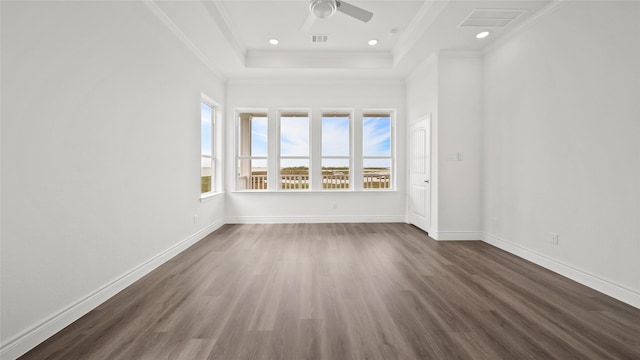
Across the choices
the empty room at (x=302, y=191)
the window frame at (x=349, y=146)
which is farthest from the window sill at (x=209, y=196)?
the window frame at (x=349, y=146)

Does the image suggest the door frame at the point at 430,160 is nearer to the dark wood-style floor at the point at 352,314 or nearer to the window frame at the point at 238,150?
the dark wood-style floor at the point at 352,314

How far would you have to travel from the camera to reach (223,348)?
1.54m

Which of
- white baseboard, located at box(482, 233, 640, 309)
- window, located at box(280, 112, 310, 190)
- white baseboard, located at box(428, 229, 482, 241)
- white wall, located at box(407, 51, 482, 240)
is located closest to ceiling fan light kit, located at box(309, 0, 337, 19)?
white wall, located at box(407, 51, 482, 240)

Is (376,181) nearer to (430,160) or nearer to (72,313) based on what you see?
(430,160)

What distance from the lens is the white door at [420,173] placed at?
4.30 meters

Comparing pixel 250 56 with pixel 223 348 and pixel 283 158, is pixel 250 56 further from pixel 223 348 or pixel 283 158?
pixel 223 348

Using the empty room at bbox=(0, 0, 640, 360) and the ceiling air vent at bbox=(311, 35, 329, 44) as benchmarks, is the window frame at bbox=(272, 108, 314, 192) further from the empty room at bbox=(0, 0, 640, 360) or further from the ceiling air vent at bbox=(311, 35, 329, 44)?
the ceiling air vent at bbox=(311, 35, 329, 44)

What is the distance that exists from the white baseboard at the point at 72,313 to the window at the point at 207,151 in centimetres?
178

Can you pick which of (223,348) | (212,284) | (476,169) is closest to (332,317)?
(223,348)

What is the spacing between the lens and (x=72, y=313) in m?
1.82

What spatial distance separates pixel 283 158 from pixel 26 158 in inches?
155

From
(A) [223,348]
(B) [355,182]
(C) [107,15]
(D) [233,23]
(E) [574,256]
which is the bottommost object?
(A) [223,348]

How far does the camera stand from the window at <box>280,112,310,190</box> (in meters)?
5.37

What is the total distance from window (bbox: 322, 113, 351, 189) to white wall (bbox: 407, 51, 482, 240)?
188cm
